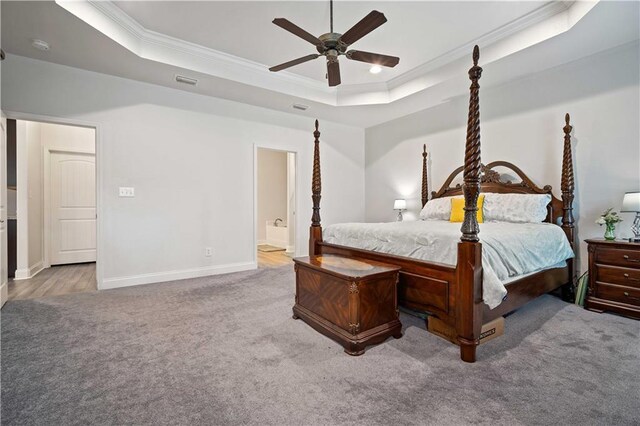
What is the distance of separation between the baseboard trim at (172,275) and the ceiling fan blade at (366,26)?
3.50m

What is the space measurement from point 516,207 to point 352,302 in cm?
263

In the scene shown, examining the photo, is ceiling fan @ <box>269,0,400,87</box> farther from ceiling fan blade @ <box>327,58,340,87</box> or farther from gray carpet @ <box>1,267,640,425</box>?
gray carpet @ <box>1,267,640,425</box>

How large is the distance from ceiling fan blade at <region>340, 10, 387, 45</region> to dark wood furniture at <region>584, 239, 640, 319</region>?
288cm

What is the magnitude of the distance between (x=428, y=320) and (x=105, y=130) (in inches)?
166

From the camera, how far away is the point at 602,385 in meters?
1.72

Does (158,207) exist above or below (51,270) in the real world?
above

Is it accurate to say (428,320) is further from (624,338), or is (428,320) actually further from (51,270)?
(51,270)

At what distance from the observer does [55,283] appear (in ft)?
13.2

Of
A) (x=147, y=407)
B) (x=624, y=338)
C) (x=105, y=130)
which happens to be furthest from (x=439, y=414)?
(x=105, y=130)

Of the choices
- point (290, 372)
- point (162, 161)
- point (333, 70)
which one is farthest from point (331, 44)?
point (162, 161)

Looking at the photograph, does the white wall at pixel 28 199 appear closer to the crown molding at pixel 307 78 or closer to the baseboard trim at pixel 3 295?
the baseboard trim at pixel 3 295

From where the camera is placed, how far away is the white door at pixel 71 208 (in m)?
5.19

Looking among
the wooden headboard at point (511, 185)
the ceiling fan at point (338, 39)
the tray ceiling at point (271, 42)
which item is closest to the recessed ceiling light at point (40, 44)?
the tray ceiling at point (271, 42)

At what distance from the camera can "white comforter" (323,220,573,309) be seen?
2.19m
